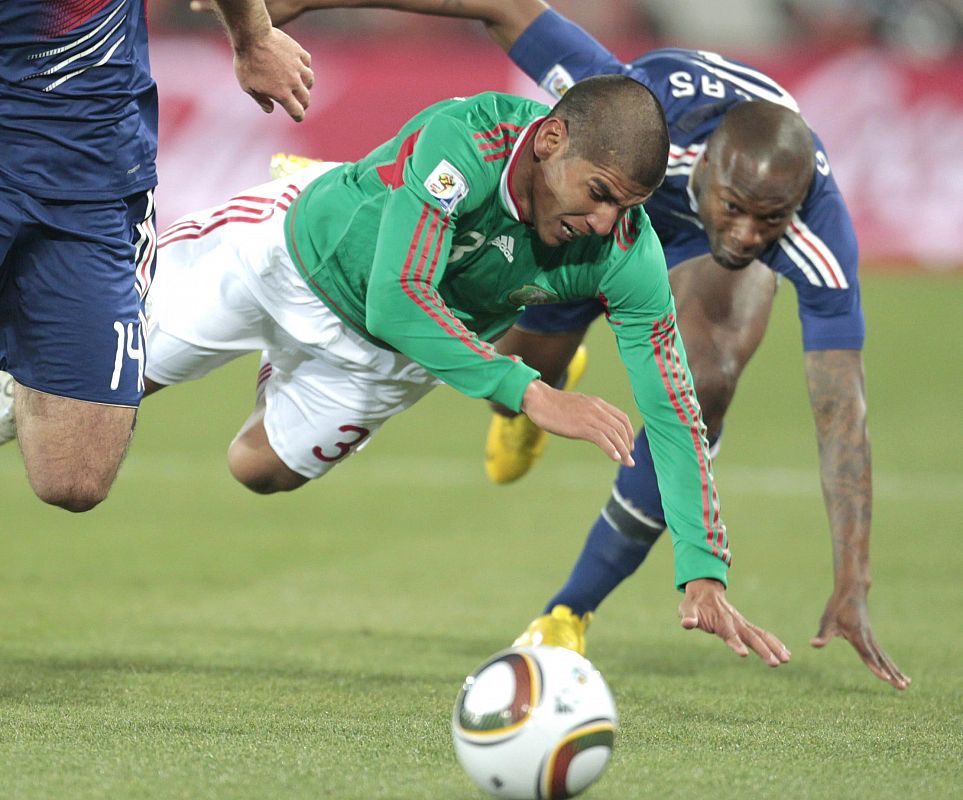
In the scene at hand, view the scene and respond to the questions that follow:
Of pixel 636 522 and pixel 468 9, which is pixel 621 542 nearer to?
pixel 636 522

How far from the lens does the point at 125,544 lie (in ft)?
24.2

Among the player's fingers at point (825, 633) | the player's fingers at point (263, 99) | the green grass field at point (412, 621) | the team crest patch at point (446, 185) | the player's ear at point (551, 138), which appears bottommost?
the green grass field at point (412, 621)

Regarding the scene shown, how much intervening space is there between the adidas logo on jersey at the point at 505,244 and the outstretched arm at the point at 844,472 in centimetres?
130

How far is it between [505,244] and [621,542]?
1510 millimetres

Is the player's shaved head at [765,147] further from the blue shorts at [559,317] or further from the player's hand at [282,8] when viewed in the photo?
the player's hand at [282,8]

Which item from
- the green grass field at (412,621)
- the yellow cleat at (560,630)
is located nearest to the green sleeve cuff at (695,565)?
the green grass field at (412,621)

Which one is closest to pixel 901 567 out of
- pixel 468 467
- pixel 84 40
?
pixel 468 467

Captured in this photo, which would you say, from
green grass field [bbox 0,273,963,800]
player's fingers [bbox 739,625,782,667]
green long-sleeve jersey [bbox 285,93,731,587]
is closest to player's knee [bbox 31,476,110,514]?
green grass field [bbox 0,273,963,800]

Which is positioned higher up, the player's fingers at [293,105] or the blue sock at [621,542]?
the player's fingers at [293,105]

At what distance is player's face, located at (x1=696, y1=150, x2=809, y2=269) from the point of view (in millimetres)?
5004

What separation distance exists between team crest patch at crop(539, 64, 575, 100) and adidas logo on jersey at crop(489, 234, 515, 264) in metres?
1.17

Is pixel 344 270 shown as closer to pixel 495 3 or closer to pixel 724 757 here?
pixel 495 3

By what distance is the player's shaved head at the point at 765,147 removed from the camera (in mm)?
5004

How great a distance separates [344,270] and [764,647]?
1876 millimetres
